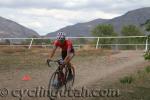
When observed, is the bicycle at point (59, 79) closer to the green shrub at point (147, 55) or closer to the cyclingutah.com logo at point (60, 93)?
the cyclingutah.com logo at point (60, 93)

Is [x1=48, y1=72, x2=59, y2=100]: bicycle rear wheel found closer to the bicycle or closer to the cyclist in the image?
the bicycle

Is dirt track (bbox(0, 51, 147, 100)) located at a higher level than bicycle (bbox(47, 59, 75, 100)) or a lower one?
lower

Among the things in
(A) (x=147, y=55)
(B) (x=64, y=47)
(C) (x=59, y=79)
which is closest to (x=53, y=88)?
(C) (x=59, y=79)

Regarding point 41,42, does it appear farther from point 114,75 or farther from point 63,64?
point 63,64

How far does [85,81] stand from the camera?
16297 mm

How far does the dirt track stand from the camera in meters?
15.6

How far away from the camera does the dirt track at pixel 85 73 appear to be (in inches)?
613

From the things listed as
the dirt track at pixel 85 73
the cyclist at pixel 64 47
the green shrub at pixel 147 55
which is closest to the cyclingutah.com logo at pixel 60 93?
the dirt track at pixel 85 73

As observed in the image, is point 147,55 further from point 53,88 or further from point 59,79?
point 53,88

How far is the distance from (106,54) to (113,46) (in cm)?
567

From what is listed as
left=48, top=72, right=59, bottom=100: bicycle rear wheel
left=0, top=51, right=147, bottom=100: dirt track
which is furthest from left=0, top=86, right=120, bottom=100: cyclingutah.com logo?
left=0, top=51, right=147, bottom=100: dirt track

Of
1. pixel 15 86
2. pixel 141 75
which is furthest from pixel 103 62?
pixel 15 86

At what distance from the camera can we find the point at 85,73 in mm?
19141

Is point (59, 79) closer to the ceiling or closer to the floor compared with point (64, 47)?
closer to the floor
